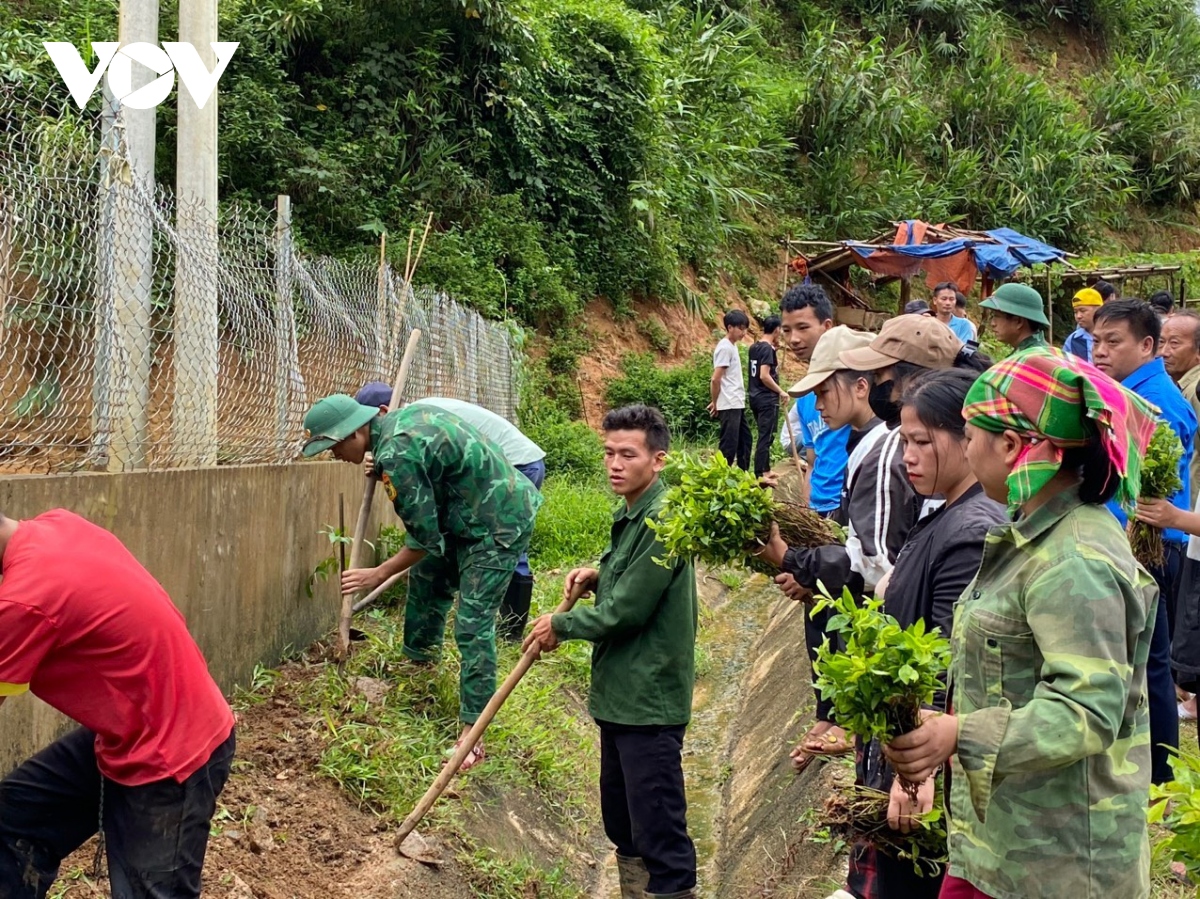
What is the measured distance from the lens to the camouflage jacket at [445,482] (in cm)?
499

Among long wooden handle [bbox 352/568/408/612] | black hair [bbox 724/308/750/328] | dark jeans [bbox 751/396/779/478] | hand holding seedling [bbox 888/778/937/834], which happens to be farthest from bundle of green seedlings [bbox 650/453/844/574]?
dark jeans [bbox 751/396/779/478]

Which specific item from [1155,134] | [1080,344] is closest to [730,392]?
[1080,344]

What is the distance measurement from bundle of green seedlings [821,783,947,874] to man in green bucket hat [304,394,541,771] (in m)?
2.53

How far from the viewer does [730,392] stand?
11977 millimetres

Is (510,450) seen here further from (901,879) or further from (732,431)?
(732,431)

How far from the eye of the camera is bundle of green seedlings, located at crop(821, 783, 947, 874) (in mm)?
2709

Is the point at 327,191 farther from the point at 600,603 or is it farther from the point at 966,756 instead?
the point at 966,756

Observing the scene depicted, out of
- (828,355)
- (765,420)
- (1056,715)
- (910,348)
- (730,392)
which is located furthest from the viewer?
(730,392)

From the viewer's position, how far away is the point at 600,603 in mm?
4145

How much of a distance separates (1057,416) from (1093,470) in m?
0.14

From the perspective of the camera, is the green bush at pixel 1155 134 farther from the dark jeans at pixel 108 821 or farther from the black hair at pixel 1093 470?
the dark jeans at pixel 108 821

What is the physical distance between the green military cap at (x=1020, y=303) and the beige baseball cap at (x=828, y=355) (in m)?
1.23

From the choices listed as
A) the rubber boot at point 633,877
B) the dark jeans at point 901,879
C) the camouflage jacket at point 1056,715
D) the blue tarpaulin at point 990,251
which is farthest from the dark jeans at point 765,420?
the camouflage jacket at point 1056,715

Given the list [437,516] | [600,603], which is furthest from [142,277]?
[600,603]
